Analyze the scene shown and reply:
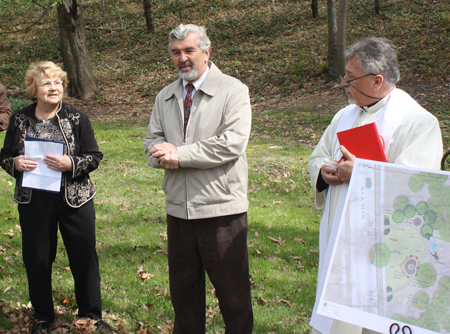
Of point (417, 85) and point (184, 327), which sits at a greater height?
point (417, 85)

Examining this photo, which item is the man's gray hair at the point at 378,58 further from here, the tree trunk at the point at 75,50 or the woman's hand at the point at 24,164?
the tree trunk at the point at 75,50

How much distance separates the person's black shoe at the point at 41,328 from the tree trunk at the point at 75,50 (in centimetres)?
1551

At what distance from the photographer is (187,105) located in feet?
10.4

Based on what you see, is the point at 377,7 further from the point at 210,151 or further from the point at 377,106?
the point at 210,151

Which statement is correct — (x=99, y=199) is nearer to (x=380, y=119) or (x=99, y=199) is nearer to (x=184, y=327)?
(x=184, y=327)

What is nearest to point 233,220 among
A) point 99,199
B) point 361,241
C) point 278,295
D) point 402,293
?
point 361,241

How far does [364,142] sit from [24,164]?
2.62 meters

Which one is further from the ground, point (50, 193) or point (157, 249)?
point (50, 193)

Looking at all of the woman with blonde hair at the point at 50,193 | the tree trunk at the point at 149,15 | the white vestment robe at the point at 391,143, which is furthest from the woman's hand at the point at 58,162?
the tree trunk at the point at 149,15

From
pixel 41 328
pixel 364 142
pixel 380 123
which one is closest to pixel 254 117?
pixel 41 328

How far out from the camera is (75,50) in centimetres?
1748

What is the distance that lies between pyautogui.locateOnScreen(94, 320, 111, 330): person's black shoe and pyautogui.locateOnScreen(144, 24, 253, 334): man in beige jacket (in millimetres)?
838

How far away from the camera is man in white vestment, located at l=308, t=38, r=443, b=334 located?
245 centimetres

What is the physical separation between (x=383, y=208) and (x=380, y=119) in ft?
2.39
